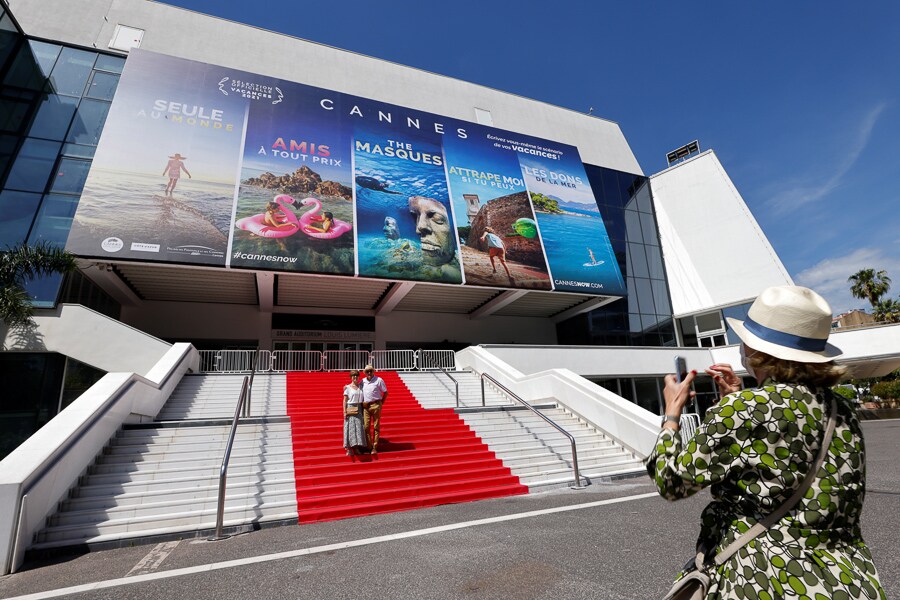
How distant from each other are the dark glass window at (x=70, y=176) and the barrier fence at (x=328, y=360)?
7.30 meters

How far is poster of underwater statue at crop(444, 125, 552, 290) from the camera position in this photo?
2028 cm

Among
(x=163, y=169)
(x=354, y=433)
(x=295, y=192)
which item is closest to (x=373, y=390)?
(x=354, y=433)

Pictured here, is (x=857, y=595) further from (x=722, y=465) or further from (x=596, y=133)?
(x=596, y=133)

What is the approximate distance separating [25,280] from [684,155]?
35744 mm

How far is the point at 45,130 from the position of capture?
56.2 ft

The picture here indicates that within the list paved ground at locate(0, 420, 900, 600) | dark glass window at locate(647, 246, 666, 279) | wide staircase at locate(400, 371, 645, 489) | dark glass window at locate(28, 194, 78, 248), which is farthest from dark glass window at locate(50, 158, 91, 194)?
dark glass window at locate(647, 246, 666, 279)

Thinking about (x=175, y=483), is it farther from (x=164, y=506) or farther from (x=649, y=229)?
(x=649, y=229)

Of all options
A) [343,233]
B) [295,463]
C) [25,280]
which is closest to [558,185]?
[343,233]

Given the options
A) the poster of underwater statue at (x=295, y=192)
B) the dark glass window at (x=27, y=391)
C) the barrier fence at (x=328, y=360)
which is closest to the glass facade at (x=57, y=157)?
the dark glass window at (x=27, y=391)

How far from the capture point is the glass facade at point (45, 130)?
14570mm

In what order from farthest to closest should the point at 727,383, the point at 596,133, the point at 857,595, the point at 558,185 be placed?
the point at 596,133 → the point at 558,185 → the point at 727,383 → the point at 857,595

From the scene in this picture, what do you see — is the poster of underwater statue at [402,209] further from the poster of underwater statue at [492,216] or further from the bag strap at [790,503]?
the bag strap at [790,503]

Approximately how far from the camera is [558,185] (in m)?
24.4

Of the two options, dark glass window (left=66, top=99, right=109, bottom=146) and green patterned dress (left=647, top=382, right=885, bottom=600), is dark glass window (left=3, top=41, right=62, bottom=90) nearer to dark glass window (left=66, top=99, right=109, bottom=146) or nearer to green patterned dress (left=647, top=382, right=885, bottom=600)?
→ dark glass window (left=66, top=99, right=109, bottom=146)
